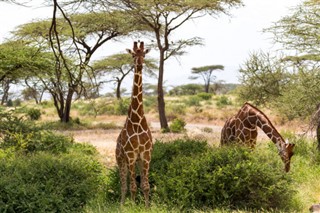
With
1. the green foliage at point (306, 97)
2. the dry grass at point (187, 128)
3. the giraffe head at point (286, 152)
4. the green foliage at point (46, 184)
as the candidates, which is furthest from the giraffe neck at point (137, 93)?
the green foliage at point (306, 97)

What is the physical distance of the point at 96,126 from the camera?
23.5 meters

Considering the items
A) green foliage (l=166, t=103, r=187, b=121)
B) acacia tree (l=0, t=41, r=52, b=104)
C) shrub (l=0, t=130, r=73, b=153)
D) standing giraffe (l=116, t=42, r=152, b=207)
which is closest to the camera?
standing giraffe (l=116, t=42, r=152, b=207)

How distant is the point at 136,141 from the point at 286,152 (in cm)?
237

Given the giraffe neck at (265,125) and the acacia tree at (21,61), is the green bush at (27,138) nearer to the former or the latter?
the acacia tree at (21,61)

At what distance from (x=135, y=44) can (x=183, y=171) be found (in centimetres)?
211

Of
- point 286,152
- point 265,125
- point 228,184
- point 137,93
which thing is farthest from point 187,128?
point 137,93

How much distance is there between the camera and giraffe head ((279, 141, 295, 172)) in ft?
24.4

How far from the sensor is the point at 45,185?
7.13 meters

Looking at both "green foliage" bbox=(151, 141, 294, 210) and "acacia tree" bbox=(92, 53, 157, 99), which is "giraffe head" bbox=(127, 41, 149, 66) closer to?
"green foliage" bbox=(151, 141, 294, 210)

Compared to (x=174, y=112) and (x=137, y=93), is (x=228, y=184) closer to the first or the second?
(x=137, y=93)

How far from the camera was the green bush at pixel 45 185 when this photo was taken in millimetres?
6679

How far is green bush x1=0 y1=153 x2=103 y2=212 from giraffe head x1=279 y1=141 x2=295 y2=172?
307cm

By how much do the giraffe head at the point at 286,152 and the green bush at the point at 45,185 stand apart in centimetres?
307

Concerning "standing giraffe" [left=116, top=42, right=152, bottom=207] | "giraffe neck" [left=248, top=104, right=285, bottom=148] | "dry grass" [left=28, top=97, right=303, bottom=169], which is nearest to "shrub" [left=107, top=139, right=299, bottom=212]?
"giraffe neck" [left=248, top=104, right=285, bottom=148]
